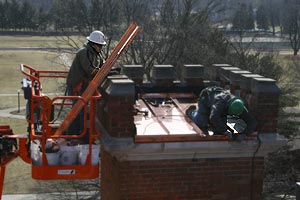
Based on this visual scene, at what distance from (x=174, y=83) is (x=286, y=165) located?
36.1 ft

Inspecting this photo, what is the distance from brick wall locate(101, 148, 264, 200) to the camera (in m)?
7.93

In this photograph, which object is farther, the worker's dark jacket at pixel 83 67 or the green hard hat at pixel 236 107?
the worker's dark jacket at pixel 83 67

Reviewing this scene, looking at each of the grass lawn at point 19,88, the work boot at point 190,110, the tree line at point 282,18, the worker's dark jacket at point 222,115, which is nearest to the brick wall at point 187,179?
the worker's dark jacket at point 222,115

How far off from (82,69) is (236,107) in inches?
101

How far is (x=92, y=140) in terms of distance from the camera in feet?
24.0

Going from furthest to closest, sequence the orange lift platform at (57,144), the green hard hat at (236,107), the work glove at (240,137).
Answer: the work glove at (240,137) < the green hard hat at (236,107) < the orange lift platform at (57,144)

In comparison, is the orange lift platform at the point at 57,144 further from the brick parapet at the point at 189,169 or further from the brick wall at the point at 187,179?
the brick wall at the point at 187,179

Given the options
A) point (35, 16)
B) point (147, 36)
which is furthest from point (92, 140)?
point (35, 16)

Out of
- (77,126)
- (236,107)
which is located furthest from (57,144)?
(236,107)

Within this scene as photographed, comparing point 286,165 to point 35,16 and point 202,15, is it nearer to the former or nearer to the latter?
point 202,15

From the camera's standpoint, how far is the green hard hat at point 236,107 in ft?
25.4

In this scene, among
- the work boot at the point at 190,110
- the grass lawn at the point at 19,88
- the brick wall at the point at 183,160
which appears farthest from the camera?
the grass lawn at the point at 19,88

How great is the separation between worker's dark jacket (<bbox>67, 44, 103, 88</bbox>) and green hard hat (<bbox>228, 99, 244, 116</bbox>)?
231 centimetres

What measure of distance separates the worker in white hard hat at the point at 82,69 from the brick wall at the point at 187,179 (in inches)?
32.5
